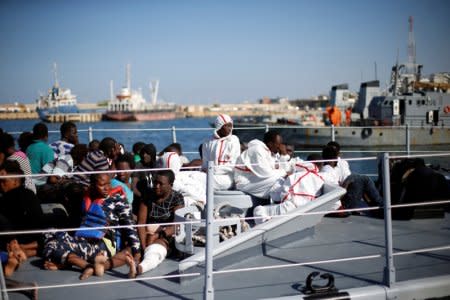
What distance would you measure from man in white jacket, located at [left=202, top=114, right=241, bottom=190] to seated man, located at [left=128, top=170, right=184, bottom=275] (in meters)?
0.72

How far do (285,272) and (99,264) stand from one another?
1627 mm

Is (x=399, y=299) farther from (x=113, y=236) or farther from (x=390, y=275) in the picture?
(x=113, y=236)

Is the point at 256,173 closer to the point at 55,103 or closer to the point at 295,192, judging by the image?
the point at 295,192

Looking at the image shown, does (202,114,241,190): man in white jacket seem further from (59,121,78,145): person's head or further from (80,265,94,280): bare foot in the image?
(59,121,78,145): person's head

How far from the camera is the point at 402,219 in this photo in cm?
532

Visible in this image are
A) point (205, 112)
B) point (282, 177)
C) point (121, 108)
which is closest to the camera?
point (282, 177)

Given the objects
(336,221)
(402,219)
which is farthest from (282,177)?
(402,219)

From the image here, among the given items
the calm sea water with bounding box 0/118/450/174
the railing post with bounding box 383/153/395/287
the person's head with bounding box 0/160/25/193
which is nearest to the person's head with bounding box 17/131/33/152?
the calm sea water with bounding box 0/118/450/174

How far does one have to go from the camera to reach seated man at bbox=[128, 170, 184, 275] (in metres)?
4.06

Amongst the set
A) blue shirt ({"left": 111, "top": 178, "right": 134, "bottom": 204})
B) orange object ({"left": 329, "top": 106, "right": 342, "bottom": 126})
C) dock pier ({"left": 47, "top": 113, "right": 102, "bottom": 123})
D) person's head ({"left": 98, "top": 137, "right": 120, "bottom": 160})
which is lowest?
blue shirt ({"left": 111, "top": 178, "right": 134, "bottom": 204})

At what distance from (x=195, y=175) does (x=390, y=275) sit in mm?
2533

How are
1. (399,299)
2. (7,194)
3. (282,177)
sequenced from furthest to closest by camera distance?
(282,177) < (7,194) < (399,299)

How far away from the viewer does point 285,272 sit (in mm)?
3691

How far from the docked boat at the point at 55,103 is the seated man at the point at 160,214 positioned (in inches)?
4179
